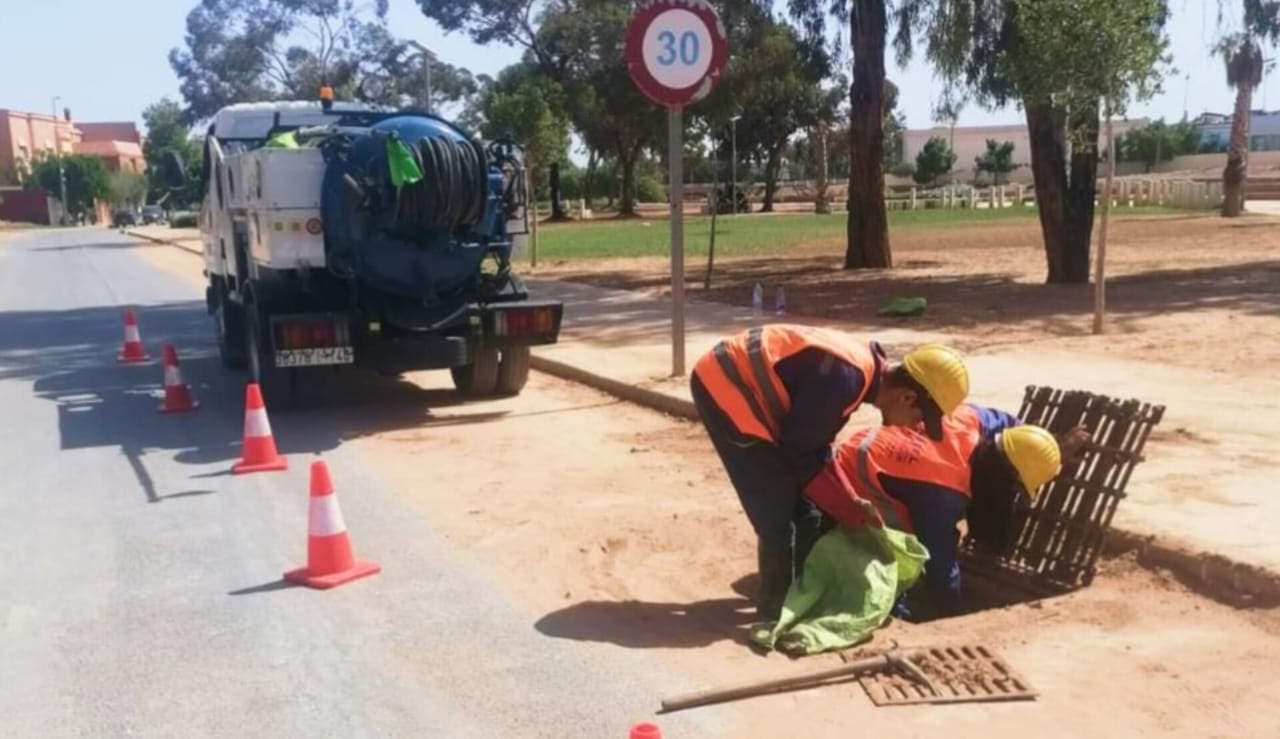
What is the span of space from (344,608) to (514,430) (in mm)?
4372

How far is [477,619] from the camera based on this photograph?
5.49m

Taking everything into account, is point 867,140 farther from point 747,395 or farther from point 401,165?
point 747,395

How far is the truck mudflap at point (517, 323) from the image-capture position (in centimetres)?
1045

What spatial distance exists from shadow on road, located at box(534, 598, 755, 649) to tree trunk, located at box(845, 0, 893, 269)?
17.7m

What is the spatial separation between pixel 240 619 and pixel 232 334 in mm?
8253

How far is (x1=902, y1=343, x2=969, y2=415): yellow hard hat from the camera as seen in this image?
539 cm

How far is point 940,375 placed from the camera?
5387 millimetres

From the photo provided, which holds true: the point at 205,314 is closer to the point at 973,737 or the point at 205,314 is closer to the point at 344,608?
the point at 344,608

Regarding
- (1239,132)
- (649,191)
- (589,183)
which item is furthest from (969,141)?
(1239,132)


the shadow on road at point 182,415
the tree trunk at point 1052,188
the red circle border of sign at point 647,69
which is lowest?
the shadow on road at point 182,415

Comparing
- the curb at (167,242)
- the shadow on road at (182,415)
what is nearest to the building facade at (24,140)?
the curb at (167,242)

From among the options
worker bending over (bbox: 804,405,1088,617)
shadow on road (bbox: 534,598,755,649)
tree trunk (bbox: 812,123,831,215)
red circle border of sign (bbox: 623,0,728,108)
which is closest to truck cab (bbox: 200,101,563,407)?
red circle border of sign (bbox: 623,0,728,108)

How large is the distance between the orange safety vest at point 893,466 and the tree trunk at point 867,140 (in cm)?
1712

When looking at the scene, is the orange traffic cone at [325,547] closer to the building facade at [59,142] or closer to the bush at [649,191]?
the bush at [649,191]
